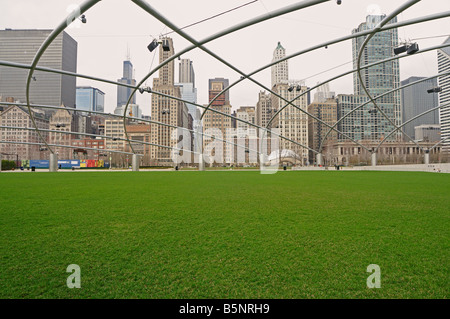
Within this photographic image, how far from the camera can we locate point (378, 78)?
6397cm

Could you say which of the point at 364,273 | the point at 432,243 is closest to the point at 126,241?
the point at 364,273

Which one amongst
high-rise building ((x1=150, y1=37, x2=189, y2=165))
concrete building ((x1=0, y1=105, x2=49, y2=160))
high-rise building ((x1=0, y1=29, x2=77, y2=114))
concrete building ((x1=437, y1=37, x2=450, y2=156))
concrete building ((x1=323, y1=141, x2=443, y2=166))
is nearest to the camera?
high-rise building ((x1=0, y1=29, x2=77, y2=114))

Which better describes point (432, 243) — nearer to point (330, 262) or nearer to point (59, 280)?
point (330, 262)

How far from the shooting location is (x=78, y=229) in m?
4.60

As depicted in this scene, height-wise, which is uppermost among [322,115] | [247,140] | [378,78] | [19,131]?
[378,78]

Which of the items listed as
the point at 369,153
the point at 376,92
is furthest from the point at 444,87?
the point at 369,153

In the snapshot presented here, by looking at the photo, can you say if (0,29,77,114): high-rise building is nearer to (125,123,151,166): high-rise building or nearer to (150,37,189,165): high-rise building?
(150,37,189,165): high-rise building

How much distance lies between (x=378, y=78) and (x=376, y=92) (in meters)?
4.35

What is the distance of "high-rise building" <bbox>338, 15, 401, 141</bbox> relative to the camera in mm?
42453

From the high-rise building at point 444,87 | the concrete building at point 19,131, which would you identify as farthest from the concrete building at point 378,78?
the concrete building at point 19,131

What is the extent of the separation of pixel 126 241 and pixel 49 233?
1630 mm

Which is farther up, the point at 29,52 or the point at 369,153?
the point at 29,52

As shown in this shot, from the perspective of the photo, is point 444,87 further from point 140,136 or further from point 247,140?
point 140,136

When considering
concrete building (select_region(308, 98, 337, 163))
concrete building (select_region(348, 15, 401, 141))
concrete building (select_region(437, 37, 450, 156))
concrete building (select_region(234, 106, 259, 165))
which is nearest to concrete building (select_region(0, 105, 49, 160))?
concrete building (select_region(234, 106, 259, 165))
